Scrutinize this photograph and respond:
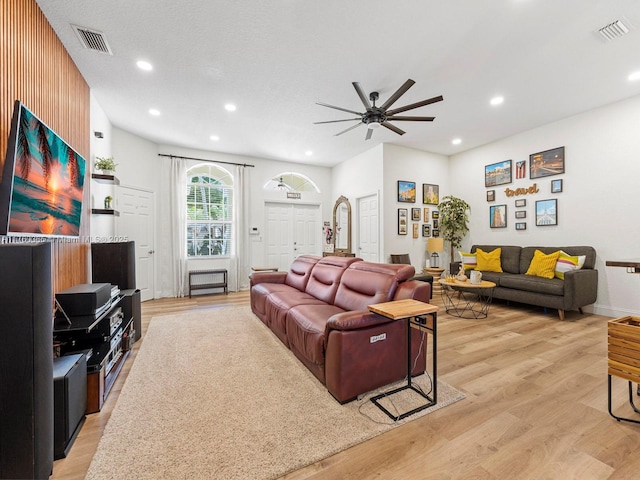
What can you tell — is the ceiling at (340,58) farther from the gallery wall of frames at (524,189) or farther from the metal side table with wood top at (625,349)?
the metal side table with wood top at (625,349)

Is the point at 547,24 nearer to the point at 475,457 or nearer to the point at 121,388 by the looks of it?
the point at 475,457

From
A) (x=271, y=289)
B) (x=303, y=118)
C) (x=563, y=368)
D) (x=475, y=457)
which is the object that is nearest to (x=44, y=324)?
(x=475, y=457)

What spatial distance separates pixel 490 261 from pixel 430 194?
6.36 ft

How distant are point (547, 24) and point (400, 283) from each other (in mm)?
2728

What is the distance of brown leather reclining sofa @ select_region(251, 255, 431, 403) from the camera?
1981 mm

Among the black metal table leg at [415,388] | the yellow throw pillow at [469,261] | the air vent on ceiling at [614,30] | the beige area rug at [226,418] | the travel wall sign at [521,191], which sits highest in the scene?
the air vent on ceiling at [614,30]

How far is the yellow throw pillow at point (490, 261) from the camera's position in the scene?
5227 millimetres

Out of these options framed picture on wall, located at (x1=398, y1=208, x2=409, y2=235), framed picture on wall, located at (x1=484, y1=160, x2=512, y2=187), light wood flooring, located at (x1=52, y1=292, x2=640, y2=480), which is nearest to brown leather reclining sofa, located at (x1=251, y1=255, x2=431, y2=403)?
light wood flooring, located at (x1=52, y1=292, x2=640, y2=480)

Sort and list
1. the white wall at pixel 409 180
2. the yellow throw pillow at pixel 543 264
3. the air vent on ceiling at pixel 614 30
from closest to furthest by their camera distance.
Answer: the air vent on ceiling at pixel 614 30 → the yellow throw pillow at pixel 543 264 → the white wall at pixel 409 180

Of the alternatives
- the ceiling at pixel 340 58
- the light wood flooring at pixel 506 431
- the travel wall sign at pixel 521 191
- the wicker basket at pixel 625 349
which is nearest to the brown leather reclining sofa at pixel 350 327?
the light wood flooring at pixel 506 431

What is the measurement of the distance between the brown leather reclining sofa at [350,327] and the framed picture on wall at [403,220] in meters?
2.87

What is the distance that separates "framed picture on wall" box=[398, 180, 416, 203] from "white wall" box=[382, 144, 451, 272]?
0.24 feet

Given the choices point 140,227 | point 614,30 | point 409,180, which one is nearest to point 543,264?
point 409,180

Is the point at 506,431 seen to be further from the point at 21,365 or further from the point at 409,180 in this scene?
the point at 409,180
